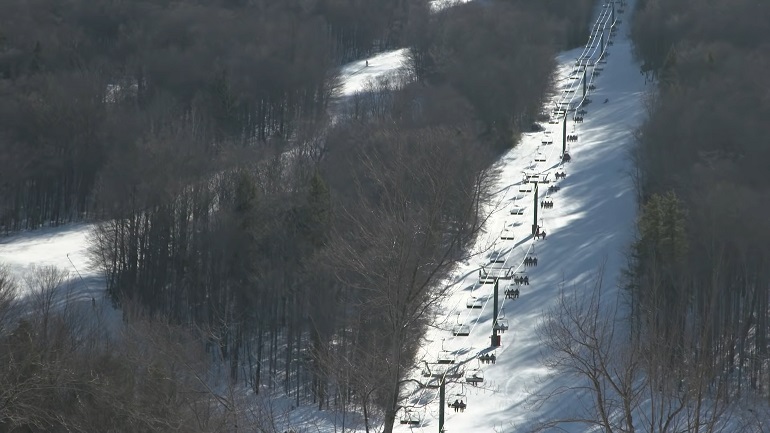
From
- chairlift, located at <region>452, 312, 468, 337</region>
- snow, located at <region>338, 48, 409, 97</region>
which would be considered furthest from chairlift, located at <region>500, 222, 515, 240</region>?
snow, located at <region>338, 48, 409, 97</region>

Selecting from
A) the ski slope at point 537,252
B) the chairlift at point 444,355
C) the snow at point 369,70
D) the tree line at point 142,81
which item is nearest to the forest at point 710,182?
the ski slope at point 537,252

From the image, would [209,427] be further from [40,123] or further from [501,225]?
[40,123]

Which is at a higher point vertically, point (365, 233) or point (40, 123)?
point (365, 233)

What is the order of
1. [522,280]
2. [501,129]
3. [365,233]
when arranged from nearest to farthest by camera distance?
[365,233], [522,280], [501,129]

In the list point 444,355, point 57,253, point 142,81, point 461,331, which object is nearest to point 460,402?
point 444,355

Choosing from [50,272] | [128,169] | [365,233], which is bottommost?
[50,272]

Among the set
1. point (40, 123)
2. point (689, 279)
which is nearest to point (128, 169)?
point (40, 123)

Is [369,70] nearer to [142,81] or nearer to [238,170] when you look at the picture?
[142,81]
